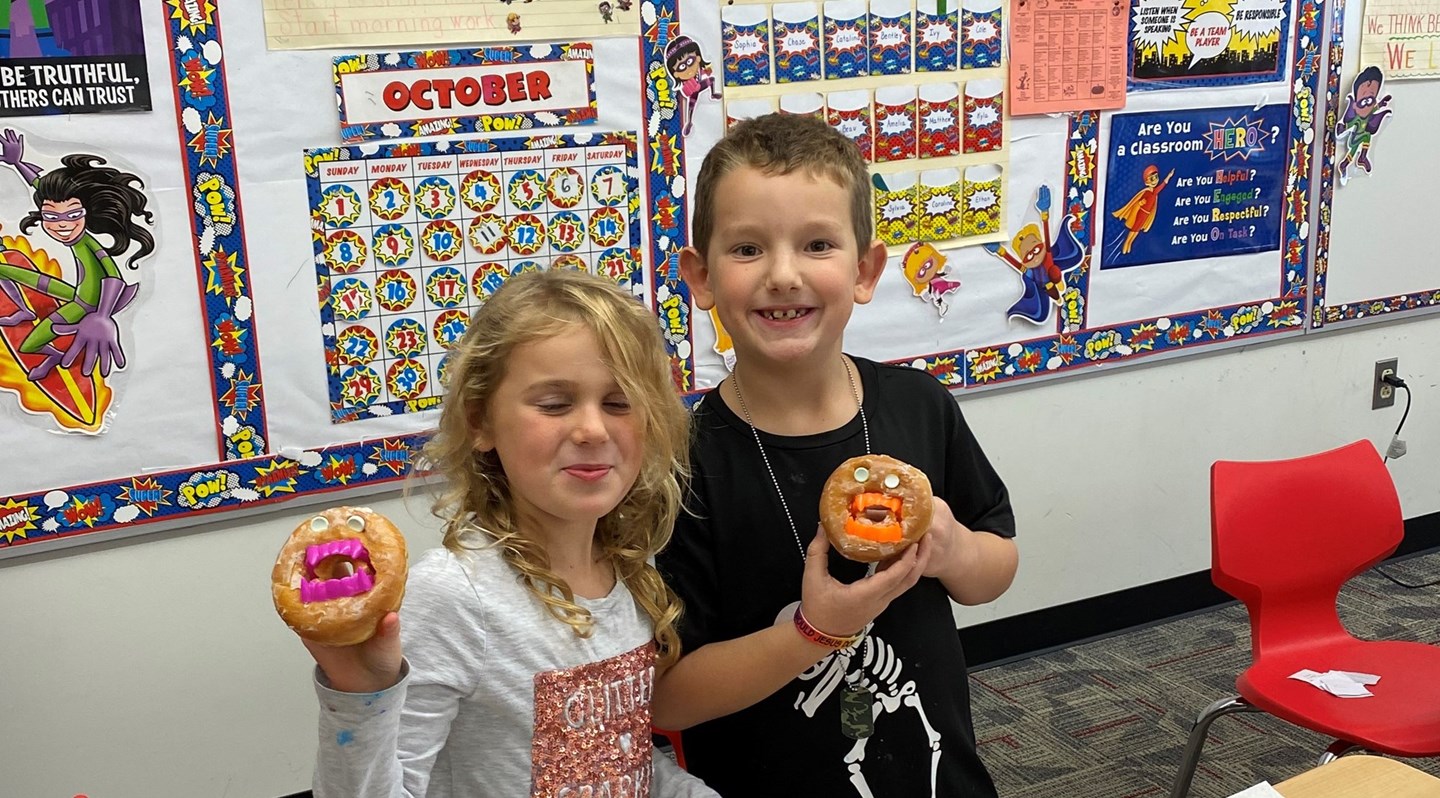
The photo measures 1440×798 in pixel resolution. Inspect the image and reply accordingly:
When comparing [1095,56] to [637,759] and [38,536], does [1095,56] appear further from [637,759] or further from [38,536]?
[38,536]

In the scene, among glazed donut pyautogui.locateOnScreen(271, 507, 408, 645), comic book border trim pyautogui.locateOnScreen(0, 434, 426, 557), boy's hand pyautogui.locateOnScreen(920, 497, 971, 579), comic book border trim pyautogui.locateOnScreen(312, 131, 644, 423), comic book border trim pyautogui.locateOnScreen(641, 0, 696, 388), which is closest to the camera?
glazed donut pyautogui.locateOnScreen(271, 507, 408, 645)

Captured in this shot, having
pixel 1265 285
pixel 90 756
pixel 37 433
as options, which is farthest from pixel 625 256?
pixel 1265 285

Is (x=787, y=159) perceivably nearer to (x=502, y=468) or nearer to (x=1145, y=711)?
(x=502, y=468)

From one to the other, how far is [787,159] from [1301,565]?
4.47ft

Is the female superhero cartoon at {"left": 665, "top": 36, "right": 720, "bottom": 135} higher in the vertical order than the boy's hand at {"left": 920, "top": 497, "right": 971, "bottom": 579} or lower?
higher

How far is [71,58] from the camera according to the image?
6.27 ft

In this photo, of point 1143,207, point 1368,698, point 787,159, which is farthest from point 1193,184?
point 787,159

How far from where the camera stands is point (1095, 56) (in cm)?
284

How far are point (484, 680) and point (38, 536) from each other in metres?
1.30

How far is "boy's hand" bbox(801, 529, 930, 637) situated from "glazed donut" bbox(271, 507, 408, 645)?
1.31 ft

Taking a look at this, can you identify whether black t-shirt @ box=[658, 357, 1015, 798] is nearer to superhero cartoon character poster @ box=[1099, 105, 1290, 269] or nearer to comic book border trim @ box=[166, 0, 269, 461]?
comic book border trim @ box=[166, 0, 269, 461]

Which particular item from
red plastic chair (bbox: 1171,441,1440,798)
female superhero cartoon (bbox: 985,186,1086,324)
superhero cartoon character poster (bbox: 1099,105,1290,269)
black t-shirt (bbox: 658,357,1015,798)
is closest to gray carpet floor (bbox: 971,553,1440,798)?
red plastic chair (bbox: 1171,441,1440,798)

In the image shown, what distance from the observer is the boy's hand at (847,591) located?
1.15 m

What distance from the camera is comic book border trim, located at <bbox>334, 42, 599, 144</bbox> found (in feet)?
7.01
